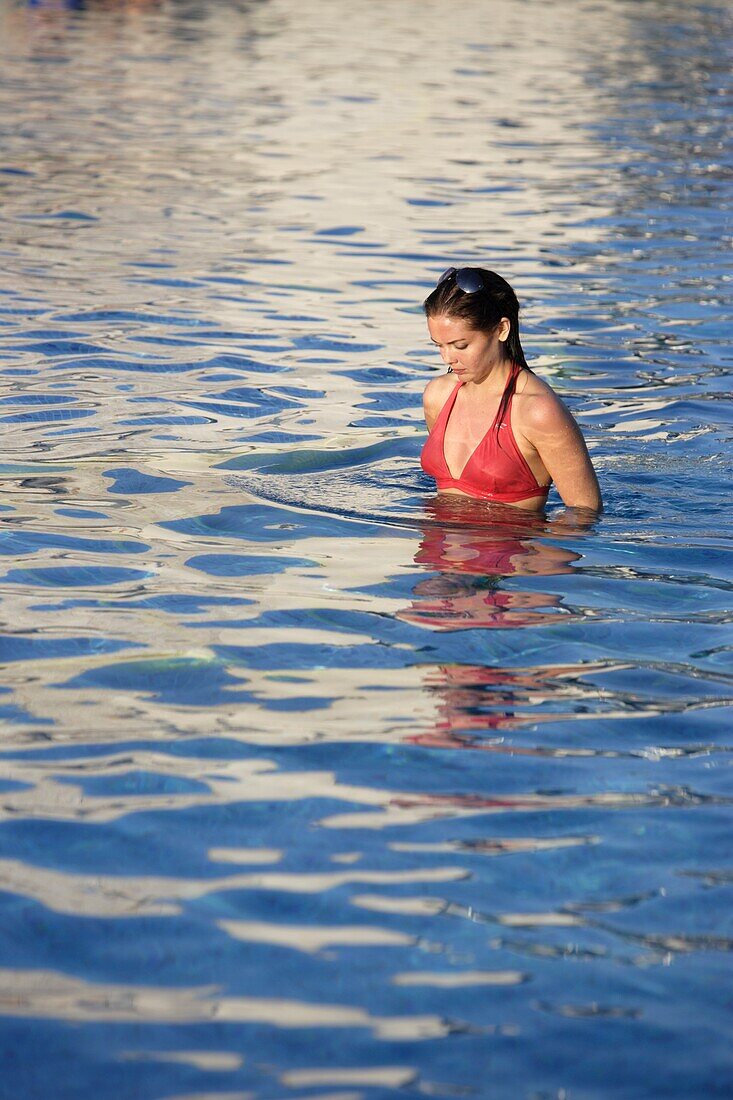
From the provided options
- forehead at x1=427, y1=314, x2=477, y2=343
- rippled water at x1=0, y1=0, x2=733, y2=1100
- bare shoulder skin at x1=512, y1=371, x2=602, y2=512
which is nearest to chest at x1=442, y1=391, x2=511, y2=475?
bare shoulder skin at x1=512, y1=371, x2=602, y2=512

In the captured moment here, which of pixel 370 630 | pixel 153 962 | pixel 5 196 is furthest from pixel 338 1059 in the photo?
pixel 5 196

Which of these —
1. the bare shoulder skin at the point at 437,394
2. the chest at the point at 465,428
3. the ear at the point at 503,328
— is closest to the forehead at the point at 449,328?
the ear at the point at 503,328

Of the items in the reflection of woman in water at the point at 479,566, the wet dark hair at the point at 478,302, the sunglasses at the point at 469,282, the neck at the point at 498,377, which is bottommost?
the reflection of woman in water at the point at 479,566

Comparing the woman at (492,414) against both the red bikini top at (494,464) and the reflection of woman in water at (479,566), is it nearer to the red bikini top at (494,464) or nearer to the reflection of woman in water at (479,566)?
the red bikini top at (494,464)

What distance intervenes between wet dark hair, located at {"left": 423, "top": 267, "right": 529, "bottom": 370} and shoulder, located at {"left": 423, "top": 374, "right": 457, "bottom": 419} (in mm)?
587

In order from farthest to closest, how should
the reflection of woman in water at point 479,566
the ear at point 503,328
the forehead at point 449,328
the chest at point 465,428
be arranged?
1. the chest at point 465,428
2. the ear at point 503,328
3. the forehead at point 449,328
4. the reflection of woman in water at point 479,566

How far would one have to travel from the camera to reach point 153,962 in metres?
3.24

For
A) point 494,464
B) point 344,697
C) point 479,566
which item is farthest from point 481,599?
point 494,464

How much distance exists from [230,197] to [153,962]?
13.0 meters

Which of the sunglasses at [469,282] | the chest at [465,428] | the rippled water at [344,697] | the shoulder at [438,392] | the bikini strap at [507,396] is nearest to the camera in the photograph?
the rippled water at [344,697]

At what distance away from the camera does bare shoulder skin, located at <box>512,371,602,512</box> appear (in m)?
6.02

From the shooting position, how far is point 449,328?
5852mm

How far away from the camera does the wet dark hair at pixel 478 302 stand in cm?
575

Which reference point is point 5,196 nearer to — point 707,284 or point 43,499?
point 707,284
